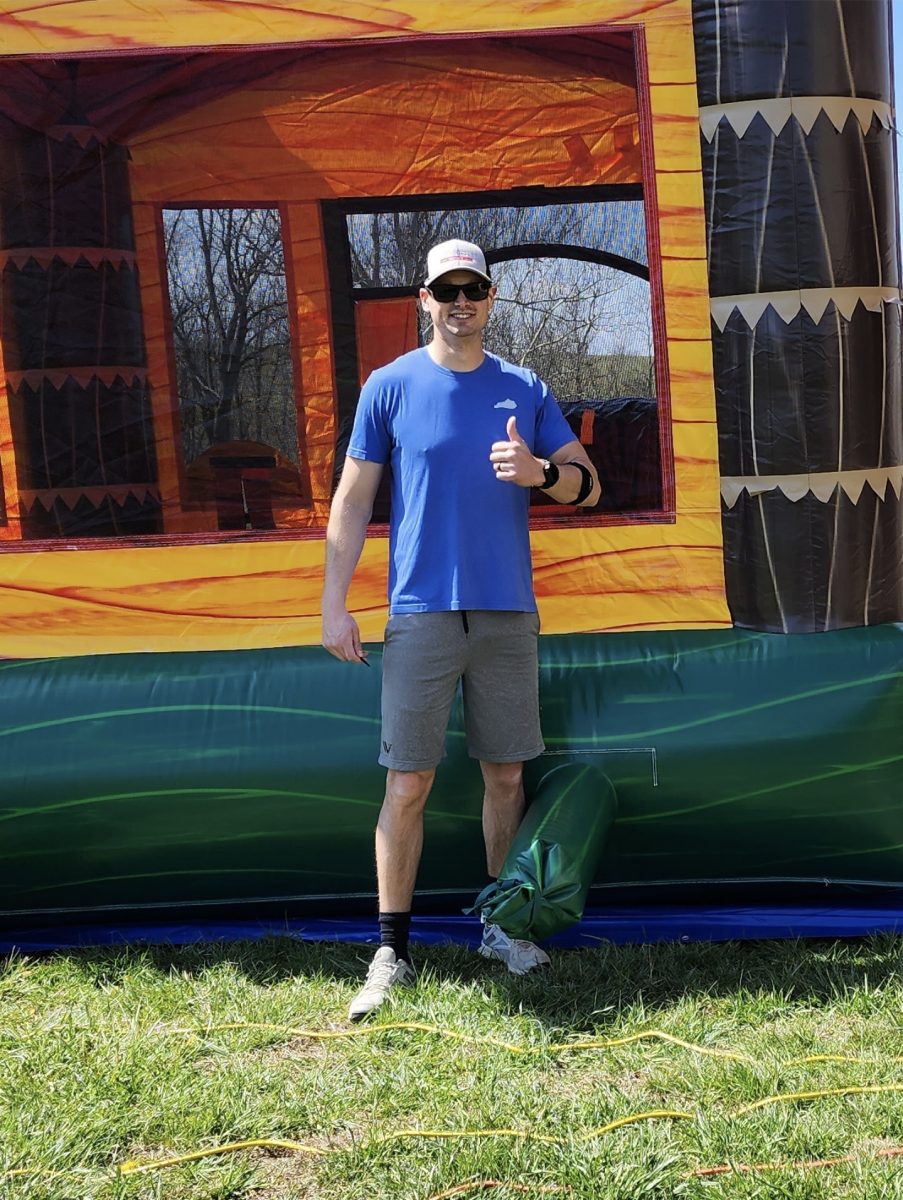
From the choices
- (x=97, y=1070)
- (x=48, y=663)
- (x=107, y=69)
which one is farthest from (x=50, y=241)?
(x=97, y=1070)

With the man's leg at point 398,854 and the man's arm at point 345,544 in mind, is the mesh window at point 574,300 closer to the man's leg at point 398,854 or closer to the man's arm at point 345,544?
the man's arm at point 345,544

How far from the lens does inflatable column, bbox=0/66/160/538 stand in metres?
3.14

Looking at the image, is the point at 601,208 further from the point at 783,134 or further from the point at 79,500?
the point at 79,500

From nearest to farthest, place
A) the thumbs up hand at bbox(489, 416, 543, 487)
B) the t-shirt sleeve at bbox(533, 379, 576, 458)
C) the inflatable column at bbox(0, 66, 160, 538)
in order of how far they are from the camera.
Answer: the thumbs up hand at bbox(489, 416, 543, 487), the t-shirt sleeve at bbox(533, 379, 576, 458), the inflatable column at bbox(0, 66, 160, 538)

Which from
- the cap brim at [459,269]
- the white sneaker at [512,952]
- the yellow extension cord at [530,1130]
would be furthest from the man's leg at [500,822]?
the cap brim at [459,269]

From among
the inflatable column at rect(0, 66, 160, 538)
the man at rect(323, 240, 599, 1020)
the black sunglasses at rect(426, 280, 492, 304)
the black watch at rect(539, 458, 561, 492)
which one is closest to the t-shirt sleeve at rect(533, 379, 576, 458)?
the man at rect(323, 240, 599, 1020)

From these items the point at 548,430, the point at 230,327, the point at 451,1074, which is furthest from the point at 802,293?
the point at 451,1074

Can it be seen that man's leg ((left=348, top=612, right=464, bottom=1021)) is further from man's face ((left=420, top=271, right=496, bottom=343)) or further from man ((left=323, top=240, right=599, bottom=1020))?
man's face ((left=420, top=271, right=496, bottom=343))

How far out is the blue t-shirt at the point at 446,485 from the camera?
2732mm

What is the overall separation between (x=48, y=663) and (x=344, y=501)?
90cm

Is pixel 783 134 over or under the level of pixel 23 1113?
over

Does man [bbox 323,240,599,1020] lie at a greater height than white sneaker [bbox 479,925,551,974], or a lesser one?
greater

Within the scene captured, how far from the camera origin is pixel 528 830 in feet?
9.12

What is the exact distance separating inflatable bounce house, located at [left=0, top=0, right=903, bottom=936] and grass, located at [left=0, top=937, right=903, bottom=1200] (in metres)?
0.28
